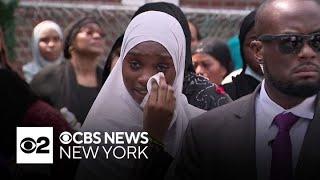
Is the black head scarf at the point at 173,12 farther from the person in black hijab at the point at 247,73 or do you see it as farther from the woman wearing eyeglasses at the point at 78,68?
the woman wearing eyeglasses at the point at 78,68

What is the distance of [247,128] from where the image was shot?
2.71 metres

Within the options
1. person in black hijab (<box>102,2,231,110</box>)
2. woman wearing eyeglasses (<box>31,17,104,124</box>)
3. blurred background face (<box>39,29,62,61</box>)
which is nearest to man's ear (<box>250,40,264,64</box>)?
person in black hijab (<box>102,2,231,110</box>)

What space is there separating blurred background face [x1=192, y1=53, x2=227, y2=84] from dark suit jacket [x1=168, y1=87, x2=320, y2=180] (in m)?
1.96

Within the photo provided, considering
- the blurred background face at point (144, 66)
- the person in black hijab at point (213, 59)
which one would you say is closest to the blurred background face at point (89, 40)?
the person in black hijab at point (213, 59)

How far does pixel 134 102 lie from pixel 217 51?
207 cm

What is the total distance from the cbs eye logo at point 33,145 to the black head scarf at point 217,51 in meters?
2.00

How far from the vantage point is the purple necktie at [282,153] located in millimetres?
2645

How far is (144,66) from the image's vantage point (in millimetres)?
2904

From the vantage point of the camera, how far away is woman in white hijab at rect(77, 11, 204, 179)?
2838 mm

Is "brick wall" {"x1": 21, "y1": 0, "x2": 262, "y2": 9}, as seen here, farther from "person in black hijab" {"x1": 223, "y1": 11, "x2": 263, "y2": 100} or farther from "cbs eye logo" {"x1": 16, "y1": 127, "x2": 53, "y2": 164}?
"cbs eye logo" {"x1": 16, "y1": 127, "x2": 53, "y2": 164}

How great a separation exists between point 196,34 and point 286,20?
249cm

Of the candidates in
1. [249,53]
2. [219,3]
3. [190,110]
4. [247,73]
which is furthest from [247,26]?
[219,3]

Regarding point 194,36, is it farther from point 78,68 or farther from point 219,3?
point 219,3

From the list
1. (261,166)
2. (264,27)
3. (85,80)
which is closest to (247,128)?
(261,166)
